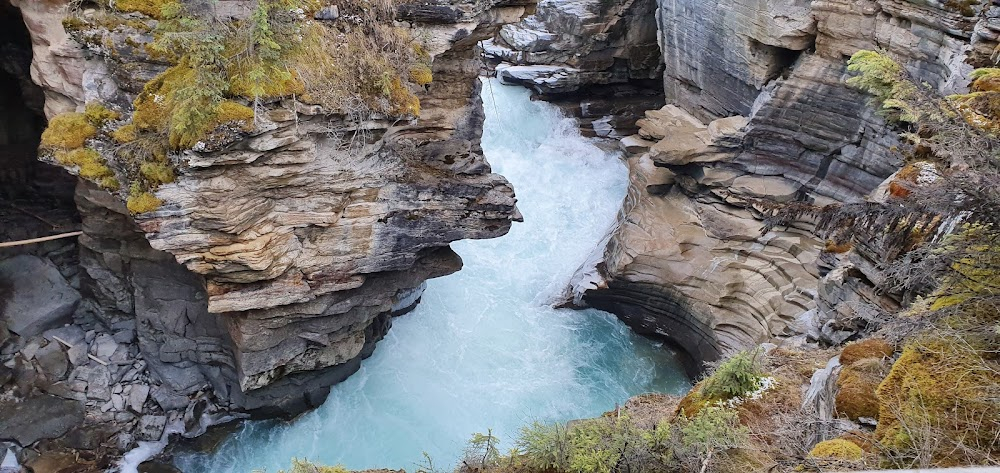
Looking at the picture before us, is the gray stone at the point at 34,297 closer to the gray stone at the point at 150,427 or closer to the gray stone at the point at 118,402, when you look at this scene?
the gray stone at the point at 118,402

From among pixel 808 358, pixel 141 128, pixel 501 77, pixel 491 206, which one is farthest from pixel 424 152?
pixel 501 77

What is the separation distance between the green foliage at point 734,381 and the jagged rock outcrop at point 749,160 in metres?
4.08

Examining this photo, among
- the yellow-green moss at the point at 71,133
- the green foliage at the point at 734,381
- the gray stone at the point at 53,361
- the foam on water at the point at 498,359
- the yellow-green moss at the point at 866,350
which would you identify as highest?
the yellow-green moss at the point at 71,133

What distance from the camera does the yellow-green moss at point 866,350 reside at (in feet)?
21.8

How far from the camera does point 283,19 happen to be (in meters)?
10.2

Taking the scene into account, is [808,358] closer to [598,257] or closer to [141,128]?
[598,257]

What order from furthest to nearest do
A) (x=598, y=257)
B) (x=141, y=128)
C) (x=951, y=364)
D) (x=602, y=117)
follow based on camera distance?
(x=602, y=117)
(x=598, y=257)
(x=141, y=128)
(x=951, y=364)

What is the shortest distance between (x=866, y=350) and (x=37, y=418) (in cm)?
1551

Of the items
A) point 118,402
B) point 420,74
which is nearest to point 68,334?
point 118,402

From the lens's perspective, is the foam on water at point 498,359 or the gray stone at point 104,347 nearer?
the foam on water at point 498,359

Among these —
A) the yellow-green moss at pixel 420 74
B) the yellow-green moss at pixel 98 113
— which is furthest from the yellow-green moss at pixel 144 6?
the yellow-green moss at pixel 420 74

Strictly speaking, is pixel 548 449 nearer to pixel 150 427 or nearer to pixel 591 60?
pixel 150 427

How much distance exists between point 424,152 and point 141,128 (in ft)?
16.7

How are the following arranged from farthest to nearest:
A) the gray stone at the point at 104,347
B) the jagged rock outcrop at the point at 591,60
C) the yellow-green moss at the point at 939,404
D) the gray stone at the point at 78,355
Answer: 1. the jagged rock outcrop at the point at 591,60
2. the gray stone at the point at 104,347
3. the gray stone at the point at 78,355
4. the yellow-green moss at the point at 939,404
